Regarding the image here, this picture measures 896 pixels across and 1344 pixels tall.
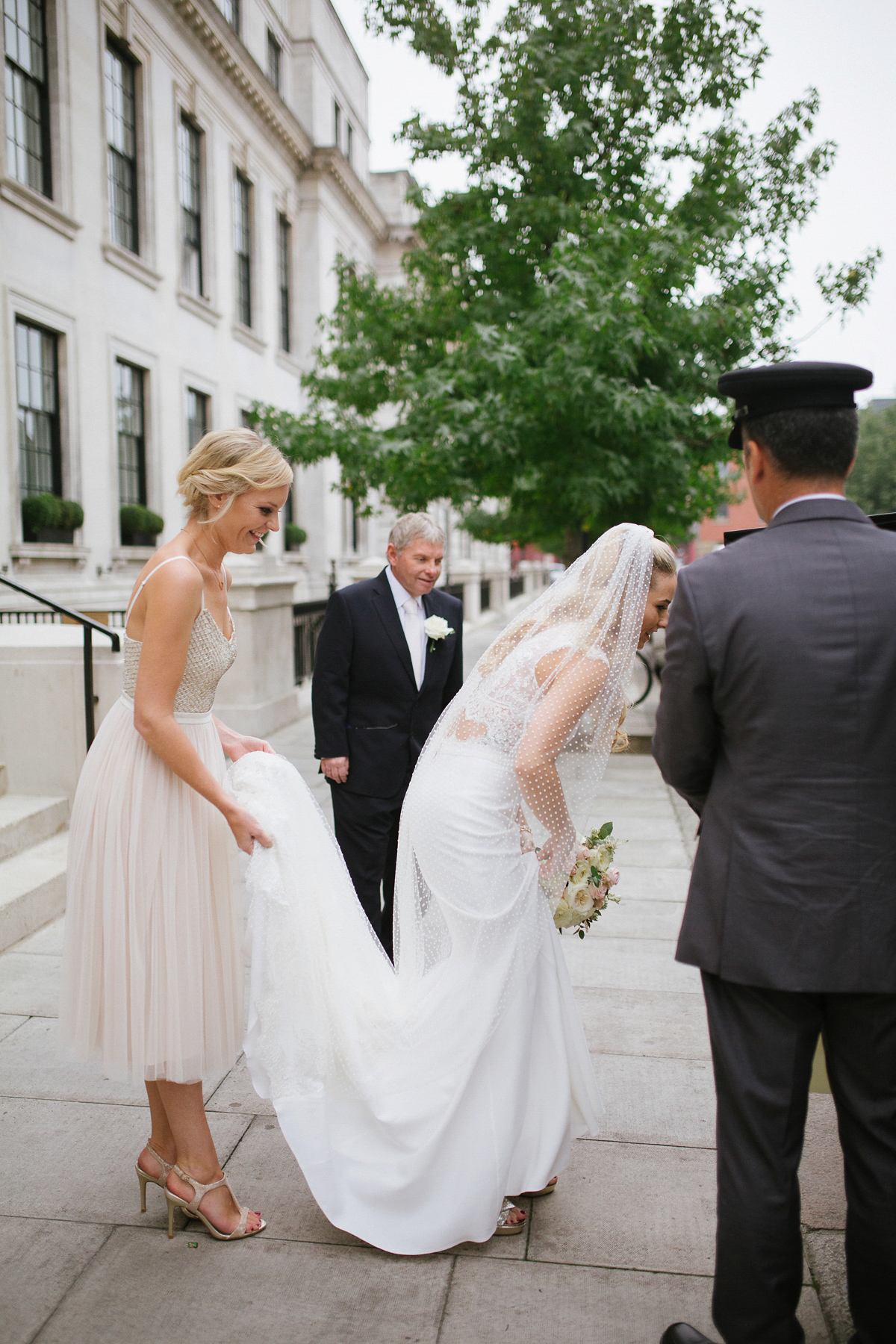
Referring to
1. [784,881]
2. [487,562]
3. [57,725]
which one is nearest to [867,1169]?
[784,881]

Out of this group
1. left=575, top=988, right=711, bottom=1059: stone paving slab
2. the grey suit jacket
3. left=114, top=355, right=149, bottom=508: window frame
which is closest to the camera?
the grey suit jacket

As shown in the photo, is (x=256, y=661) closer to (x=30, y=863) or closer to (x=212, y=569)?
(x=30, y=863)

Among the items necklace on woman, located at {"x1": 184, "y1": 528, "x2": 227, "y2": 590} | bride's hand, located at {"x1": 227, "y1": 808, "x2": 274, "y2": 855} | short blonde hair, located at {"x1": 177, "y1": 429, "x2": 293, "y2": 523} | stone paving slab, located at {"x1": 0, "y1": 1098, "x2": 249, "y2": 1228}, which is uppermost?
short blonde hair, located at {"x1": 177, "y1": 429, "x2": 293, "y2": 523}

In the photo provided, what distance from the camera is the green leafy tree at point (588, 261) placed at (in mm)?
8625

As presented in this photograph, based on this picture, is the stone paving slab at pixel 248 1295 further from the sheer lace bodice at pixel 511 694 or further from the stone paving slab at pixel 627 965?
the stone paving slab at pixel 627 965

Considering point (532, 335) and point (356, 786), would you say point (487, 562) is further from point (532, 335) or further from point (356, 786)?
point (356, 786)

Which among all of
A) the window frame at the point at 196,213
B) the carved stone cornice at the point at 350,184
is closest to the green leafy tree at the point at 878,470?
the carved stone cornice at the point at 350,184

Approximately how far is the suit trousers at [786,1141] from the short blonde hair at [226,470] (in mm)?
1745

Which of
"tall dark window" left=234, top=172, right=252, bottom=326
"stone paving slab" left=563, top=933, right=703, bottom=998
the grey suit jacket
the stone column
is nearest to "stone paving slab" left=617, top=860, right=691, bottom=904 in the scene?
"stone paving slab" left=563, top=933, right=703, bottom=998

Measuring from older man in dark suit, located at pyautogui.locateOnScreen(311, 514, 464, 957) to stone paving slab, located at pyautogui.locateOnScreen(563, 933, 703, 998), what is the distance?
40.8 inches

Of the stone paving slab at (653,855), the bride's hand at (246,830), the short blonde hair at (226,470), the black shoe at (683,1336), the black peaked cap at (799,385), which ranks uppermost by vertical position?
the black peaked cap at (799,385)

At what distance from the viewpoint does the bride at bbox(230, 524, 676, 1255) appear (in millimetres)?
2689

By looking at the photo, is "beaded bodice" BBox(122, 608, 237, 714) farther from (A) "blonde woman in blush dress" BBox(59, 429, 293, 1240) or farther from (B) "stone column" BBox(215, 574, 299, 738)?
(B) "stone column" BBox(215, 574, 299, 738)

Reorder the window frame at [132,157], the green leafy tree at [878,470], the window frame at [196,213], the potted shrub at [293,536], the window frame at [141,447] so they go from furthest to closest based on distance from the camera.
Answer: the green leafy tree at [878,470] → the potted shrub at [293,536] → the window frame at [196,213] → the window frame at [141,447] → the window frame at [132,157]
